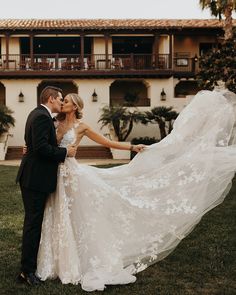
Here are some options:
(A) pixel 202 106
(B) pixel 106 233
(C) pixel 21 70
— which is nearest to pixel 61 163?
(B) pixel 106 233

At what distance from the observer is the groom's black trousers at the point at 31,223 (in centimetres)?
483

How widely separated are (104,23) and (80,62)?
9.96 ft

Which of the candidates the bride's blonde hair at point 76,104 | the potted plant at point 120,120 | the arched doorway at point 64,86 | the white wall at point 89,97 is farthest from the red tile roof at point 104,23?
the bride's blonde hair at point 76,104

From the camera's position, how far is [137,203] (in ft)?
17.4

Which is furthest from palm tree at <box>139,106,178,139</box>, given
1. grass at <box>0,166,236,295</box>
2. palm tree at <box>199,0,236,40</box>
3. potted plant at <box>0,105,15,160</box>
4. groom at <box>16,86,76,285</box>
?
groom at <box>16,86,76,285</box>

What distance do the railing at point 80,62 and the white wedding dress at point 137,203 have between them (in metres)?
23.2

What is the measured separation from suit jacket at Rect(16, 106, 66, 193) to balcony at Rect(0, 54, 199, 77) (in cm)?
2376

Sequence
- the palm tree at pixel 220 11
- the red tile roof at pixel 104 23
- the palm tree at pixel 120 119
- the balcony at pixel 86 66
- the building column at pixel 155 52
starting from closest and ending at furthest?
the palm tree at pixel 220 11 → the palm tree at pixel 120 119 → the balcony at pixel 86 66 → the red tile roof at pixel 104 23 → the building column at pixel 155 52

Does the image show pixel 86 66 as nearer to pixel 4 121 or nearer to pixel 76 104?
pixel 4 121

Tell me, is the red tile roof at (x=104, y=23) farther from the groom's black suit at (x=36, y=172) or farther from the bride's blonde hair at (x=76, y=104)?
the groom's black suit at (x=36, y=172)

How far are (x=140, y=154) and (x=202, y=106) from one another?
2.83 ft

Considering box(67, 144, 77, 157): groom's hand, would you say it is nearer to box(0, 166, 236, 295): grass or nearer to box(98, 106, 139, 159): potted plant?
box(0, 166, 236, 295): grass

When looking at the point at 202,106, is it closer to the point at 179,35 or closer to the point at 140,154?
the point at 140,154

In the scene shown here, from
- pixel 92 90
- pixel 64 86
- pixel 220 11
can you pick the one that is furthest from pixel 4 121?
pixel 220 11
